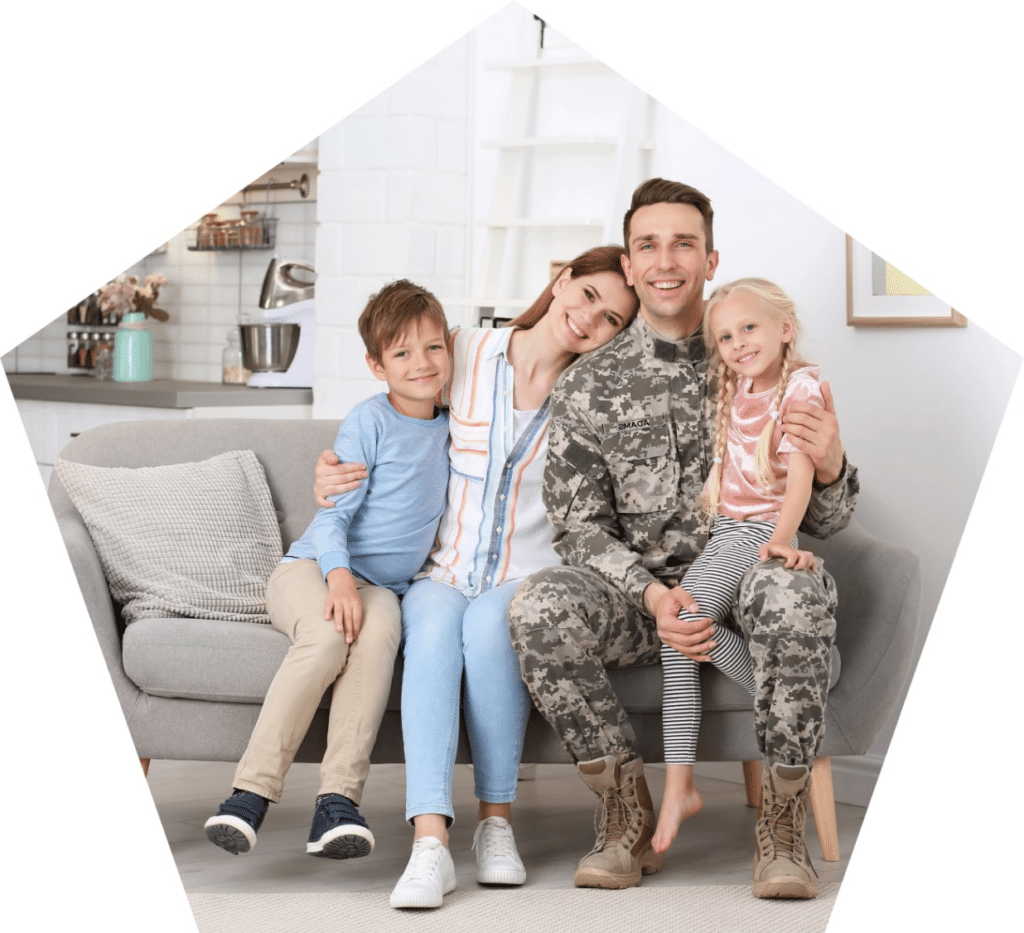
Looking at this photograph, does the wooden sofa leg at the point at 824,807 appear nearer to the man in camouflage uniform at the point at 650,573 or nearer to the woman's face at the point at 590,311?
the man in camouflage uniform at the point at 650,573

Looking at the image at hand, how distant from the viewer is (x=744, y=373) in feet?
7.89

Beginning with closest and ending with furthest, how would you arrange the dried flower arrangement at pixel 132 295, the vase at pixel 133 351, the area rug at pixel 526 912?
the area rug at pixel 526 912 < the vase at pixel 133 351 < the dried flower arrangement at pixel 132 295

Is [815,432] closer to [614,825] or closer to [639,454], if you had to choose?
[639,454]

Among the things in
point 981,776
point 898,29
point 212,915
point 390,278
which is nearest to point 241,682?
point 212,915

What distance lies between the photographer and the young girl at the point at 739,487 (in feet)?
7.46

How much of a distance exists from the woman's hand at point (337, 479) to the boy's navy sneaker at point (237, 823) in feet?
1.87

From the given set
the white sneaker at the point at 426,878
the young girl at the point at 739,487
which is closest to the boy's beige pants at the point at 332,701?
the white sneaker at the point at 426,878

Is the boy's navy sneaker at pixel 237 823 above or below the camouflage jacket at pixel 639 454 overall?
below

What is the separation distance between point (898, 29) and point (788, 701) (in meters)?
1.07

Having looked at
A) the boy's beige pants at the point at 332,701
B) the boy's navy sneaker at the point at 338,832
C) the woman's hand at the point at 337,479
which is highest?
the woman's hand at the point at 337,479

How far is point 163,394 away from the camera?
4.00 meters

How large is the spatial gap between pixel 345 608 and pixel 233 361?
2405 millimetres

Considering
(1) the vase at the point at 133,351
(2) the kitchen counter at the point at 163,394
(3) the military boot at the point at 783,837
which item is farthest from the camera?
(1) the vase at the point at 133,351

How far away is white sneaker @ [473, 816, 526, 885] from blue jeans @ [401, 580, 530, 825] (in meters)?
0.05
